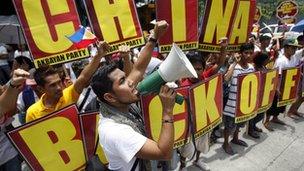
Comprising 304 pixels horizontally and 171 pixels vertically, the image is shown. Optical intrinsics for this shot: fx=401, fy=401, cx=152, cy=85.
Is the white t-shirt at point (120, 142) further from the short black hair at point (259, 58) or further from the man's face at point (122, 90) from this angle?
the short black hair at point (259, 58)

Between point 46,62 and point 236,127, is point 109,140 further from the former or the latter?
point 236,127

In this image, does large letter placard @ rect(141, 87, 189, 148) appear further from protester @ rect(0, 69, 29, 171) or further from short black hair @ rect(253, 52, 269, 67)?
short black hair @ rect(253, 52, 269, 67)

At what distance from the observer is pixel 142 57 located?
329 centimetres

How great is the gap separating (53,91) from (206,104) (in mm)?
2108

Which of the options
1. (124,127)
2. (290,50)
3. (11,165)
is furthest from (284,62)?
(124,127)

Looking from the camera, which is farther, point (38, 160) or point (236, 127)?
point (236, 127)

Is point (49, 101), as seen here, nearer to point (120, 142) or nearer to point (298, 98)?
point (120, 142)

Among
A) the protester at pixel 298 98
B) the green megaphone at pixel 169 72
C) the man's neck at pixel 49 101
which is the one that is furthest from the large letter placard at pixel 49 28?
the protester at pixel 298 98

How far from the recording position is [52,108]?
3.61 meters

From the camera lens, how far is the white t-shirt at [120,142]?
2.25 m

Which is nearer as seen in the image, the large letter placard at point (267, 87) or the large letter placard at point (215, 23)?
the large letter placard at point (215, 23)

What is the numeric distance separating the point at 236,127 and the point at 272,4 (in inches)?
818

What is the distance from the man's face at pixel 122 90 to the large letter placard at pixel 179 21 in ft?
6.45

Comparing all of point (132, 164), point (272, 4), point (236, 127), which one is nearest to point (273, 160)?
point (236, 127)
